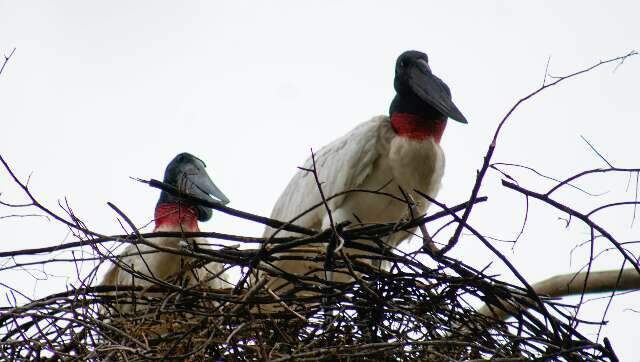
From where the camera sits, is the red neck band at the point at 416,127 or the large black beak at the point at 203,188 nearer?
the red neck band at the point at 416,127

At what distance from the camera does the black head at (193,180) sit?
6.62 m

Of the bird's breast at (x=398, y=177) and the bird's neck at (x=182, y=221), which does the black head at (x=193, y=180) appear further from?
the bird's breast at (x=398, y=177)

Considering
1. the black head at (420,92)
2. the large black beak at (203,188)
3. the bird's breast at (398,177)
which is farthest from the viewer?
the large black beak at (203,188)

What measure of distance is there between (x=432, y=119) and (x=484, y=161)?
2852 mm

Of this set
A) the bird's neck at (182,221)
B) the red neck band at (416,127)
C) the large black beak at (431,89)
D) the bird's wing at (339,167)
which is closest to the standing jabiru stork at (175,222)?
the bird's neck at (182,221)

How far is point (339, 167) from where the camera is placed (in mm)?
6078

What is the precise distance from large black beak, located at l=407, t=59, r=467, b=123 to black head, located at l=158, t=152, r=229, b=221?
1.31 metres

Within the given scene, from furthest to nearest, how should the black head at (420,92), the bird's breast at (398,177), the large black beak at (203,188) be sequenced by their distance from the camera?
1. the large black beak at (203,188)
2. the black head at (420,92)
3. the bird's breast at (398,177)

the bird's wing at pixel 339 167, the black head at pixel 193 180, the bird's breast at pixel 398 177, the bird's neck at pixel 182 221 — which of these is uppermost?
the black head at pixel 193 180

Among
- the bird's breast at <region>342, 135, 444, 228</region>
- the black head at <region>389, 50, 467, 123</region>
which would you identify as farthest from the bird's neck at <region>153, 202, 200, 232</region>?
the black head at <region>389, 50, 467, 123</region>

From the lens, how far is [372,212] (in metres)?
6.11

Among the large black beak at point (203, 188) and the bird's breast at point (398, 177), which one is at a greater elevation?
the large black beak at point (203, 188)

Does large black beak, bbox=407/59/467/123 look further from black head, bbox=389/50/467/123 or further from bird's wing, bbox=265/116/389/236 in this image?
bird's wing, bbox=265/116/389/236

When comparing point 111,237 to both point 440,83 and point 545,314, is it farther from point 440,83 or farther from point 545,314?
point 440,83
